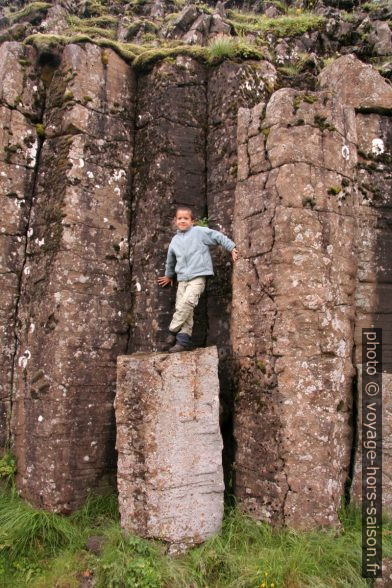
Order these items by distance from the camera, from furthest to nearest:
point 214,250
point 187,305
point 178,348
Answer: point 214,250 → point 187,305 → point 178,348

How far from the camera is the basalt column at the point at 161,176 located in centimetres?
632

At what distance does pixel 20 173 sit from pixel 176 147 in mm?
2099

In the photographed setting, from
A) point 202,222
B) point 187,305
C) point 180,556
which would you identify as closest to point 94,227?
point 202,222

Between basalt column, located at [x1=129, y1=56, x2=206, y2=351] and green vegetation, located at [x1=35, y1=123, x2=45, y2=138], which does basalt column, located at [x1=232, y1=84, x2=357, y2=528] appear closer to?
basalt column, located at [x1=129, y1=56, x2=206, y2=351]

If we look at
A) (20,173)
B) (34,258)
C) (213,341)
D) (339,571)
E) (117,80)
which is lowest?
(339,571)

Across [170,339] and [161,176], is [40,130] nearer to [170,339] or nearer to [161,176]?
[161,176]

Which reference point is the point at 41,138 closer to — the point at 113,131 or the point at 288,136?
the point at 113,131

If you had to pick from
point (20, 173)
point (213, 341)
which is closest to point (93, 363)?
point (213, 341)

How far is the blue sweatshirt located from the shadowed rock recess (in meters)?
0.26

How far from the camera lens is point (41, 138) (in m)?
7.02

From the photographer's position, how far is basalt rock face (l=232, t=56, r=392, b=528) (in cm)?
509

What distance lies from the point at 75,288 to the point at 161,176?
177 cm

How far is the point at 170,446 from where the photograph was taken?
199 inches

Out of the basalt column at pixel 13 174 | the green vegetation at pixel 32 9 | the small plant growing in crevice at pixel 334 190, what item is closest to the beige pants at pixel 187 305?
the small plant growing in crevice at pixel 334 190
